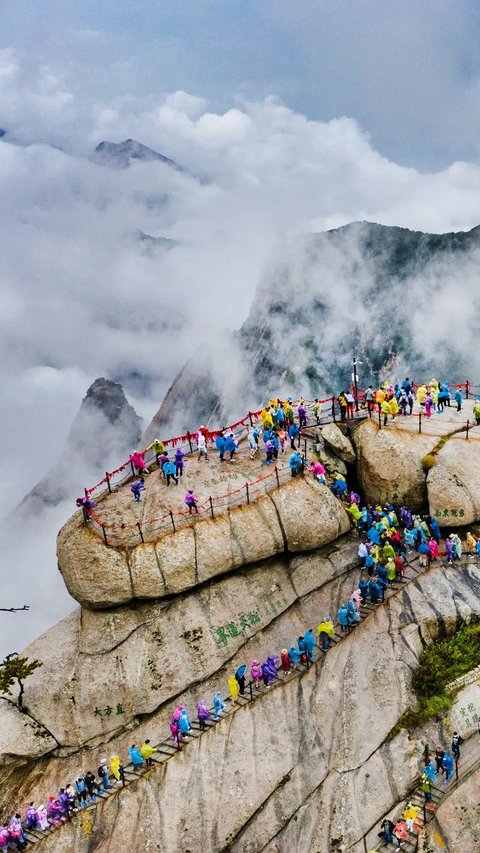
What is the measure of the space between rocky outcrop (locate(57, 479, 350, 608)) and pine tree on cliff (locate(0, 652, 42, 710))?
3923mm

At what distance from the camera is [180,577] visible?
35375mm

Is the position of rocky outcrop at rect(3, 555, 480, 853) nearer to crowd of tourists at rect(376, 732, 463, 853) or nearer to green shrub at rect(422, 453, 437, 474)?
crowd of tourists at rect(376, 732, 463, 853)

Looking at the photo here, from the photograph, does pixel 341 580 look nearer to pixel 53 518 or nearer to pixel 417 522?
pixel 417 522

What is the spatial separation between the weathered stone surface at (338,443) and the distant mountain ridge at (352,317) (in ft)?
196

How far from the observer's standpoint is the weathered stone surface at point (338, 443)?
41.0 meters

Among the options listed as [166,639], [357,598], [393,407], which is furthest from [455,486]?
[166,639]

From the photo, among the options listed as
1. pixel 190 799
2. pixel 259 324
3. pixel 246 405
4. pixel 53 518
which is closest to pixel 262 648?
pixel 190 799

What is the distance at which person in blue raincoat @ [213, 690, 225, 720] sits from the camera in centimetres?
3138

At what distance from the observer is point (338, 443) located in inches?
1612

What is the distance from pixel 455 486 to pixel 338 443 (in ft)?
23.0

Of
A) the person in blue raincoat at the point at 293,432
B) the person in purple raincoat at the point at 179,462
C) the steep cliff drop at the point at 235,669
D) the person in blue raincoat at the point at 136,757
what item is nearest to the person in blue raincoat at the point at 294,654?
the steep cliff drop at the point at 235,669

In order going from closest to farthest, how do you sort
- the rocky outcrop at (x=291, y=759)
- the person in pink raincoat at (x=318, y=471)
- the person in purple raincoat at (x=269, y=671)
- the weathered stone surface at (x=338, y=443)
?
the rocky outcrop at (x=291, y=759) → the person in purple raincoat at (x=269, y=671) → the person in pink raincoat at (x=318, y=471) → the weathered stone surface at (x=338, y=443)

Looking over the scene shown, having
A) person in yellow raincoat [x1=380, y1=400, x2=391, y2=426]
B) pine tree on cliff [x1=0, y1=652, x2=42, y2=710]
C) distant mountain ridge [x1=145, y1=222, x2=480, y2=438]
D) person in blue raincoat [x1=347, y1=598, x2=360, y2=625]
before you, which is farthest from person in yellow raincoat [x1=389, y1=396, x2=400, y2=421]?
distant mountain ridge [x1=145, y1=222, x2=480, y2=438]

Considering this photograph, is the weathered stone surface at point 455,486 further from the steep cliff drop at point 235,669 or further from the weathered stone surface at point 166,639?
the weathered stone surface at point 166,639
